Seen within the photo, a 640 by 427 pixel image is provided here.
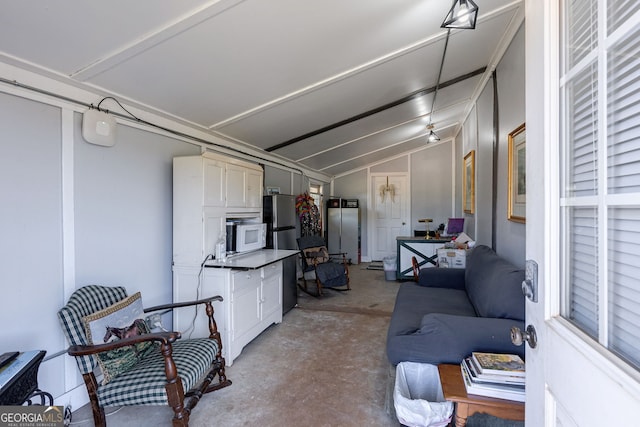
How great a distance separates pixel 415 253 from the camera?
5531 millimetres

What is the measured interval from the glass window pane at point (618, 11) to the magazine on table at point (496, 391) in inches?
59.4

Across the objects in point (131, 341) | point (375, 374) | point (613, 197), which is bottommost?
point (375, 374)

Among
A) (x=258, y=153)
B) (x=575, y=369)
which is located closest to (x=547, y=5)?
(x=575, y=369)

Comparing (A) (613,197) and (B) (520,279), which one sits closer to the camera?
(A) (613,197)

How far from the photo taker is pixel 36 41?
5.56 ft

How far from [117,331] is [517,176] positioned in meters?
3.08

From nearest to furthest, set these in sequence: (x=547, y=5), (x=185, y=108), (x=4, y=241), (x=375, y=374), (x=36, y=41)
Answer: (x=547, y=5) → (x=36, y=41) → (x=4, y=241) → (x=375, y=374) → (x=185, y=108)

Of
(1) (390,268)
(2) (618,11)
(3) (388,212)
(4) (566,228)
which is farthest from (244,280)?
(3) (388,212)

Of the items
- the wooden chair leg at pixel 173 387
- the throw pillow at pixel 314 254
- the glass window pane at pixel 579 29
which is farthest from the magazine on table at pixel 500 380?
the throw pillow at pixel 314 254

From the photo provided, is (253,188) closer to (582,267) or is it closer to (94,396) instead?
(94,396)

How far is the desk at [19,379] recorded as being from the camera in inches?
55.2

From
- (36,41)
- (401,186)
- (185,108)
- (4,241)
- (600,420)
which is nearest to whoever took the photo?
(600,420)

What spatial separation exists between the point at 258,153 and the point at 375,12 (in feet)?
9.09

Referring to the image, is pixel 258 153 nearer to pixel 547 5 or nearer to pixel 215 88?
pixel 215 88
